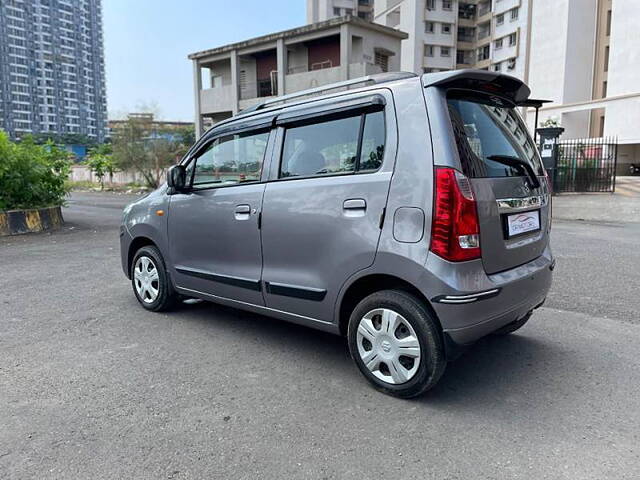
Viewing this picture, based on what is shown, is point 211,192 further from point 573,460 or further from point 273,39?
point 273,39

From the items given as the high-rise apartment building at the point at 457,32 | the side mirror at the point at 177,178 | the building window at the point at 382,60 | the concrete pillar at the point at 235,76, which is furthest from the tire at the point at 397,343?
the high-rise apartment building at the point at 457,32

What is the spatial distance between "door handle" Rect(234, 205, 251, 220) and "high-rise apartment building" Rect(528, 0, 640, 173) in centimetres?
3495

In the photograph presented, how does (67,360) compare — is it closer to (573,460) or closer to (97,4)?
(573,460)

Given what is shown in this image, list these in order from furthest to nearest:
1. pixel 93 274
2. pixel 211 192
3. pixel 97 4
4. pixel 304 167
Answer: pixel 97 4 → pixel 93 274 → pixel 211 192 → pixel 304 167

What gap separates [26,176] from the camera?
1084 centimetres

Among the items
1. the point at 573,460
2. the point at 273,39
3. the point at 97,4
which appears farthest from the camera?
the point at 97,4

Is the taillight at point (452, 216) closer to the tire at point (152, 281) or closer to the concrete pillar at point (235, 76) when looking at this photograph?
the tire at point (152, 281)

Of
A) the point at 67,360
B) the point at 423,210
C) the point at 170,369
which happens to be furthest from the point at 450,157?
the point at 67,360

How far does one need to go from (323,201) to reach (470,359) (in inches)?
66.5

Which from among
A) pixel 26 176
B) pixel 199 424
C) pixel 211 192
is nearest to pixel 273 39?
pixel 26 176

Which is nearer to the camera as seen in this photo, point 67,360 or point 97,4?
point 67,360

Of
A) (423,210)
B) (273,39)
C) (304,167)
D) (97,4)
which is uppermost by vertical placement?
(97,4)

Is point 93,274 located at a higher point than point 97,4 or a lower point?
lower

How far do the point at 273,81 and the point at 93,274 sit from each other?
2688 centimetres
